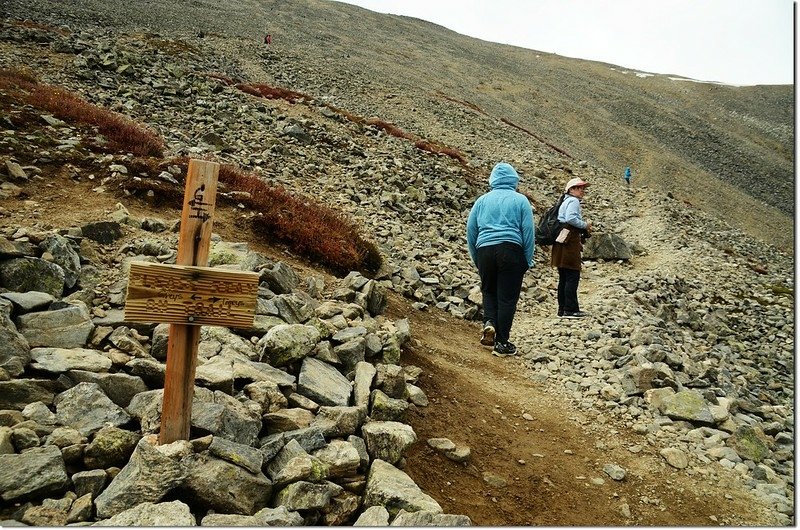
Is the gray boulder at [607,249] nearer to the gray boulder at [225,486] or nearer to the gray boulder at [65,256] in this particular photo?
the gray boulder at [65,256]

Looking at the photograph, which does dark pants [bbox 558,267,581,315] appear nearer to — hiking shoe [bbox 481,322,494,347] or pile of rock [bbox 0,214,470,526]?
hiking shoe [bbox 481,322,494,347]

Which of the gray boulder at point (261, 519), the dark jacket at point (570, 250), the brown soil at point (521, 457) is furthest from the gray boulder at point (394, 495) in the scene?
the dark jacket at point (570, 250)

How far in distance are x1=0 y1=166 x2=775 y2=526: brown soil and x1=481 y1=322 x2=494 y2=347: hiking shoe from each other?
1.36 ft

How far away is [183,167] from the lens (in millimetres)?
11914

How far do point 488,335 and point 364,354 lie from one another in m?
3.42

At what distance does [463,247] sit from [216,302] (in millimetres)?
11832

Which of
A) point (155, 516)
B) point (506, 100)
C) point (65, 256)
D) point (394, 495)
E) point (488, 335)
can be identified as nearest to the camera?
point (155, 516)

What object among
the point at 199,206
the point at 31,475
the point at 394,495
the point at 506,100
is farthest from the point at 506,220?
the point at 506,100

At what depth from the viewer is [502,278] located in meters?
8.72

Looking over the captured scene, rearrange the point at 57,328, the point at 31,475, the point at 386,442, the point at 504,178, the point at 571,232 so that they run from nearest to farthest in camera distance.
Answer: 1. the point at 31,475
2. the point at 386,442
3. the point at 57,328
4. the point at 504,178
5. the point at 571,232

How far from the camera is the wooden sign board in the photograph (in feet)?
11.3

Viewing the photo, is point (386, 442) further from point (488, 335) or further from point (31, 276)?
point (488, 335)

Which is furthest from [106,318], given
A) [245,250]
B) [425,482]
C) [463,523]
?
[463,523]

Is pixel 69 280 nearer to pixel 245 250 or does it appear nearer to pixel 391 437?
pixel 245 250
